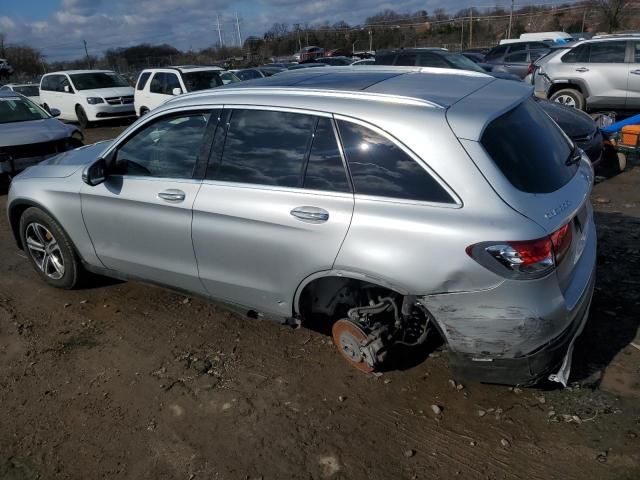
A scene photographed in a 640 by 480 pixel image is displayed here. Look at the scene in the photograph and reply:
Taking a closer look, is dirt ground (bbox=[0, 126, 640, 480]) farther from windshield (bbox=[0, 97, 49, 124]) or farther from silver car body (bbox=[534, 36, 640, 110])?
silver car body (bbox=[534, 36, 640, 110])

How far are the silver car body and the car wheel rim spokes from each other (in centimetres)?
994

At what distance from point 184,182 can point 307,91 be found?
1011 millimetres

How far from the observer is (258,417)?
9.83 ft

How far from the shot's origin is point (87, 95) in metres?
16.0

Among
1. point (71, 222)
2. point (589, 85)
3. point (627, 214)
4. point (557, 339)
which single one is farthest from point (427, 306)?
point (589, 85)

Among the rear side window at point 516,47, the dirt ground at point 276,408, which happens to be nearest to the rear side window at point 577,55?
the rear side window at point 516,47

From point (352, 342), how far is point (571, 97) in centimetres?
977

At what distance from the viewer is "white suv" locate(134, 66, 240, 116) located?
13.0 m

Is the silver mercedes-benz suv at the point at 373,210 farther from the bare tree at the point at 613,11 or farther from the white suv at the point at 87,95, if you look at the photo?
the bare tree at the point at 613,11

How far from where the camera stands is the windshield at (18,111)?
28.3 feet

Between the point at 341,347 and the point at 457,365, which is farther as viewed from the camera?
the point at 341,347

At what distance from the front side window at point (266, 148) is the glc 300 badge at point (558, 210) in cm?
130

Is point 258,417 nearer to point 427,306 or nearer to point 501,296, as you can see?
point 427,306

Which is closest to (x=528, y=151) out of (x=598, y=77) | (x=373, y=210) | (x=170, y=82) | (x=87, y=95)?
(x=373, y=210)
